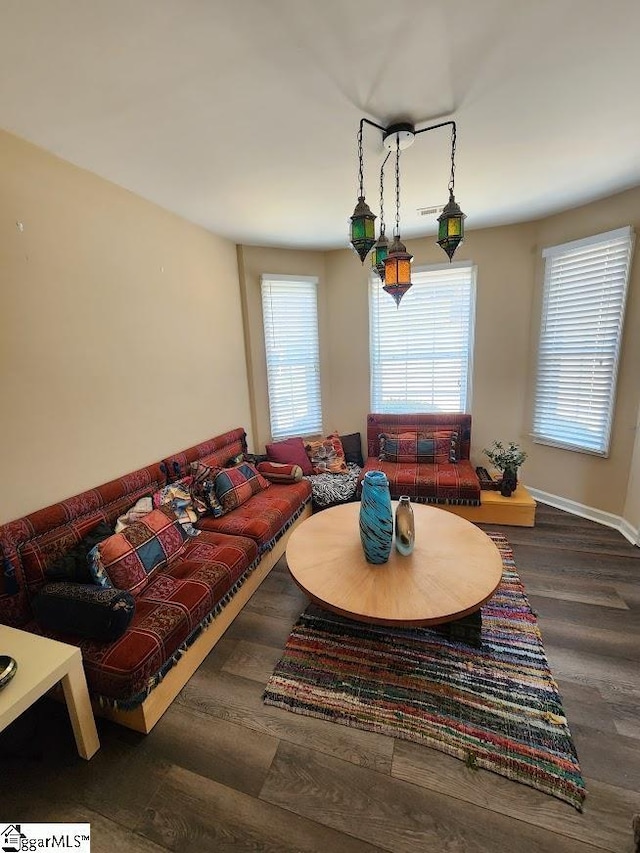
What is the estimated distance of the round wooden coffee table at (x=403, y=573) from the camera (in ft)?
5.20

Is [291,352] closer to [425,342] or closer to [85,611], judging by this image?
[425,342]

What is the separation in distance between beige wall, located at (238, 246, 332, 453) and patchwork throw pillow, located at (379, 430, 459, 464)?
1339 millimetres

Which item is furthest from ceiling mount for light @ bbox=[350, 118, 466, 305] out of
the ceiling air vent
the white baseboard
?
the white baseboard

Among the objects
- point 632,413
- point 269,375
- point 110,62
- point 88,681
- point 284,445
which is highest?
point 110,62

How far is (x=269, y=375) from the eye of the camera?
3.91m

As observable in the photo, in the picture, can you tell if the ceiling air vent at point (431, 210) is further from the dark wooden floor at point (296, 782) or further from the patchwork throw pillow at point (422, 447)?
the dark wooden floor at point (296, 782)

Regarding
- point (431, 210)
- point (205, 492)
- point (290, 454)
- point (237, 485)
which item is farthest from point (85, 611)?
point (431, 210)

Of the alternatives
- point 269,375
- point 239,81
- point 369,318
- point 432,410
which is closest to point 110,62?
point 239,81

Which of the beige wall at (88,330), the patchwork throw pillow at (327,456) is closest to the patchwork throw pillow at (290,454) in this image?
the patchwork throw pillow at (327,456)

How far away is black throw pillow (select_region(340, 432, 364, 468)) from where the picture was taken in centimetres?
411

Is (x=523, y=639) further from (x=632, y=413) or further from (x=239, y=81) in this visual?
(x=239, y=81)

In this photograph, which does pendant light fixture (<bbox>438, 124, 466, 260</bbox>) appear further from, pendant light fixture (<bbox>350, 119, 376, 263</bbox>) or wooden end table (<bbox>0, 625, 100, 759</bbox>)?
wooden end table (<bbox>0, 625, 100, 759</bbox>)

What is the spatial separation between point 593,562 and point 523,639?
1.12 meters

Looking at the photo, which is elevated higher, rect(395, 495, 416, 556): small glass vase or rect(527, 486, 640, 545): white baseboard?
rect(395, 495, 416, 556): small glass vase
